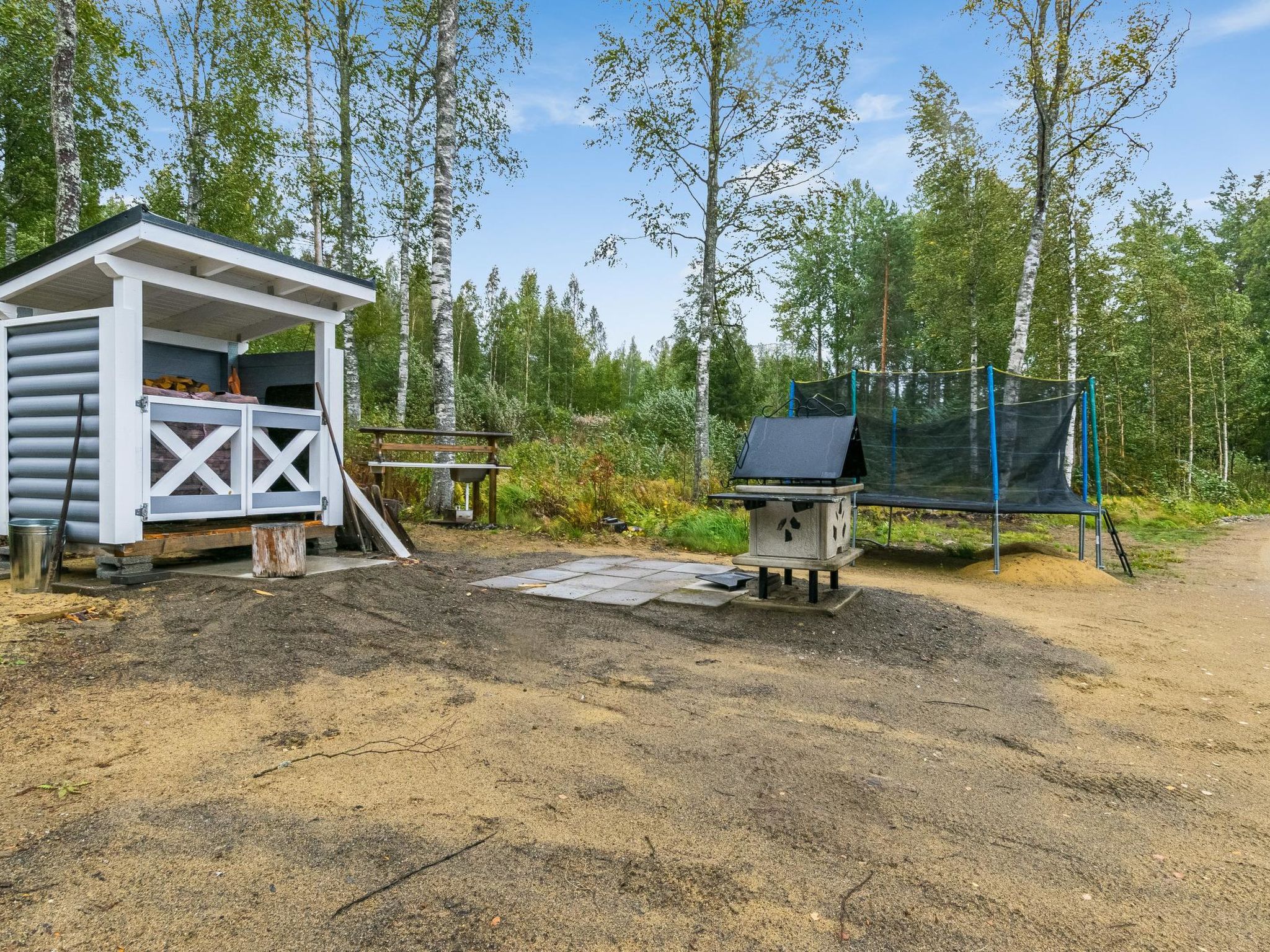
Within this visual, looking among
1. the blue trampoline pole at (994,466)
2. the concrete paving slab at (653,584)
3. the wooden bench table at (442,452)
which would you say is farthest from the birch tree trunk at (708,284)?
the concrete paving slab at (653,584)

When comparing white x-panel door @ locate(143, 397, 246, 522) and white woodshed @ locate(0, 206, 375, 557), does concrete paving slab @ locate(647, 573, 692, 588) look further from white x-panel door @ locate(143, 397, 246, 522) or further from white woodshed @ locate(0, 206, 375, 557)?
white x-panel door @ locate(143, 397, 246, 522)

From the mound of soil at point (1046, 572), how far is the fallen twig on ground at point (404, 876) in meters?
6.78

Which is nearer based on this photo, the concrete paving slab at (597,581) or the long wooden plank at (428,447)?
the concrete paving slab at (597,581)

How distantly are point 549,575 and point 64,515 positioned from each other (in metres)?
3.82

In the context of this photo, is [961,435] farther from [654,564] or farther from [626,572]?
[626,572]

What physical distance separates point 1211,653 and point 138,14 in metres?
19.7

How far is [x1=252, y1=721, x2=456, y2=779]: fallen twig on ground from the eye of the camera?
2.69 m

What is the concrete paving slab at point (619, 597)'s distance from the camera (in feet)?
17.9

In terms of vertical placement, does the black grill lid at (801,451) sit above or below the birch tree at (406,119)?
below

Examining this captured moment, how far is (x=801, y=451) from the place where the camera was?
5332 mm

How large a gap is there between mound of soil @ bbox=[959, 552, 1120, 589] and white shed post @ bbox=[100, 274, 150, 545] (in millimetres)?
7847

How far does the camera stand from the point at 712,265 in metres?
12.4

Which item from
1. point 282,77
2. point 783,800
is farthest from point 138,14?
point 783,800

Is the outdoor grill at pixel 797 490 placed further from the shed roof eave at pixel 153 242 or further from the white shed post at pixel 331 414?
the shed roof eave at pixel 153 242
